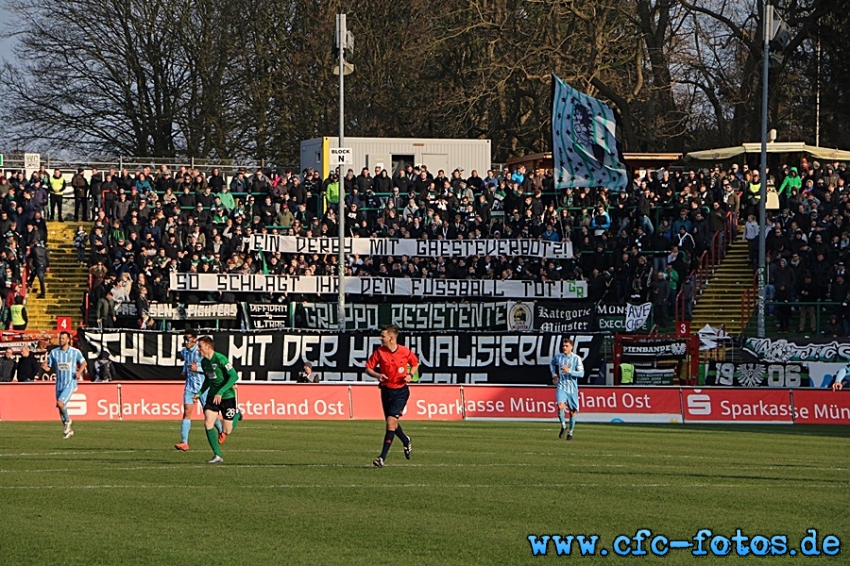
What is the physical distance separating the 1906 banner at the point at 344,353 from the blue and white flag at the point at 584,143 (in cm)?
981

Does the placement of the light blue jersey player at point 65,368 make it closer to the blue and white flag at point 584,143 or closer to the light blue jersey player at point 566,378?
the light blue jersey player at point 566,378

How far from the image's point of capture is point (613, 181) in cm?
4691

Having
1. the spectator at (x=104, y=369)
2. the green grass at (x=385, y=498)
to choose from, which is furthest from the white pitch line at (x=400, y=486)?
the spectator at (x=104, y=369)

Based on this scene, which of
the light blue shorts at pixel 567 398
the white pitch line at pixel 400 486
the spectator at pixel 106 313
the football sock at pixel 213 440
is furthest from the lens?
the spectator at pixel 106 313

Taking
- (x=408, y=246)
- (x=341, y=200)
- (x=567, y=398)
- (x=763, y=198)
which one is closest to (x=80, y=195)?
(x=341, y=200)

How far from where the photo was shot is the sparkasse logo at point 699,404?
32.8 metres

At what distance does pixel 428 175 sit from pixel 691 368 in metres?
13.7

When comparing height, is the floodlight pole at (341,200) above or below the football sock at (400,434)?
above

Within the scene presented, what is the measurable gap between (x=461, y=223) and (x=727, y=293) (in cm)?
885

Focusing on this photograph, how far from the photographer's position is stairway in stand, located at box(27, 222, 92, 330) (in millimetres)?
43469

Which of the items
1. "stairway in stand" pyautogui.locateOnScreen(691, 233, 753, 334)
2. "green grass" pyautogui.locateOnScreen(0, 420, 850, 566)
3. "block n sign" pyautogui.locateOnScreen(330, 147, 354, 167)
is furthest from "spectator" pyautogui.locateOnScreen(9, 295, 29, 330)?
"stairway in stand" pyautogui.locateOnScreen(691, 233, 753, 334)

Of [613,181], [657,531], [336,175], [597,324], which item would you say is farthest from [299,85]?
[657,531]

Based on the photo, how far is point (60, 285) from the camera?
147 ft

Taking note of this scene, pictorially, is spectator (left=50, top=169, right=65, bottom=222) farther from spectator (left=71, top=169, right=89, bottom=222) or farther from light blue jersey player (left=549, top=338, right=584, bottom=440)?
light blue jersey player (left=549, top=338, right=584, bottom=440)
